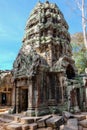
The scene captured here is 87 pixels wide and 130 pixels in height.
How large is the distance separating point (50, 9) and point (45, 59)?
4959 millimetres

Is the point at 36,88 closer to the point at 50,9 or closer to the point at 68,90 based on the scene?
the point at 68,90

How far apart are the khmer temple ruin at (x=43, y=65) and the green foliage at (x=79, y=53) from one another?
10436mm

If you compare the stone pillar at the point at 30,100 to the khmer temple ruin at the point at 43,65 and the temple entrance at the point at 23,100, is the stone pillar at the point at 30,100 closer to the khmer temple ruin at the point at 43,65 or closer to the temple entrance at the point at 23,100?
the khmer temple ruin at the point at 43,65

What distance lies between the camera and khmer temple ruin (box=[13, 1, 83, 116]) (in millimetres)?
10298

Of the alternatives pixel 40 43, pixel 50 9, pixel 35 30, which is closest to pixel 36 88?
pixel 40 43

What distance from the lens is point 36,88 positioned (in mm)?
10172

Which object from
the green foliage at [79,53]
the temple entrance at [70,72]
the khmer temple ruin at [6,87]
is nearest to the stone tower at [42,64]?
the temple entrance at [70,72]

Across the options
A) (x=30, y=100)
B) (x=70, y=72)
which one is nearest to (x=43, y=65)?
(x=30, y=100)

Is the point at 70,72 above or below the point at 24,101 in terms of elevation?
above

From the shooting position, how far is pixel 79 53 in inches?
960

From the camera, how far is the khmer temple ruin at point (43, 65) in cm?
1030

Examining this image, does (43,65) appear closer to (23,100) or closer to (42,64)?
(42,64)

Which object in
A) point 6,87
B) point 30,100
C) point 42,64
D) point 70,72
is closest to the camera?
point 30,100

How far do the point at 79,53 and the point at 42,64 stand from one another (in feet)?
48.0
